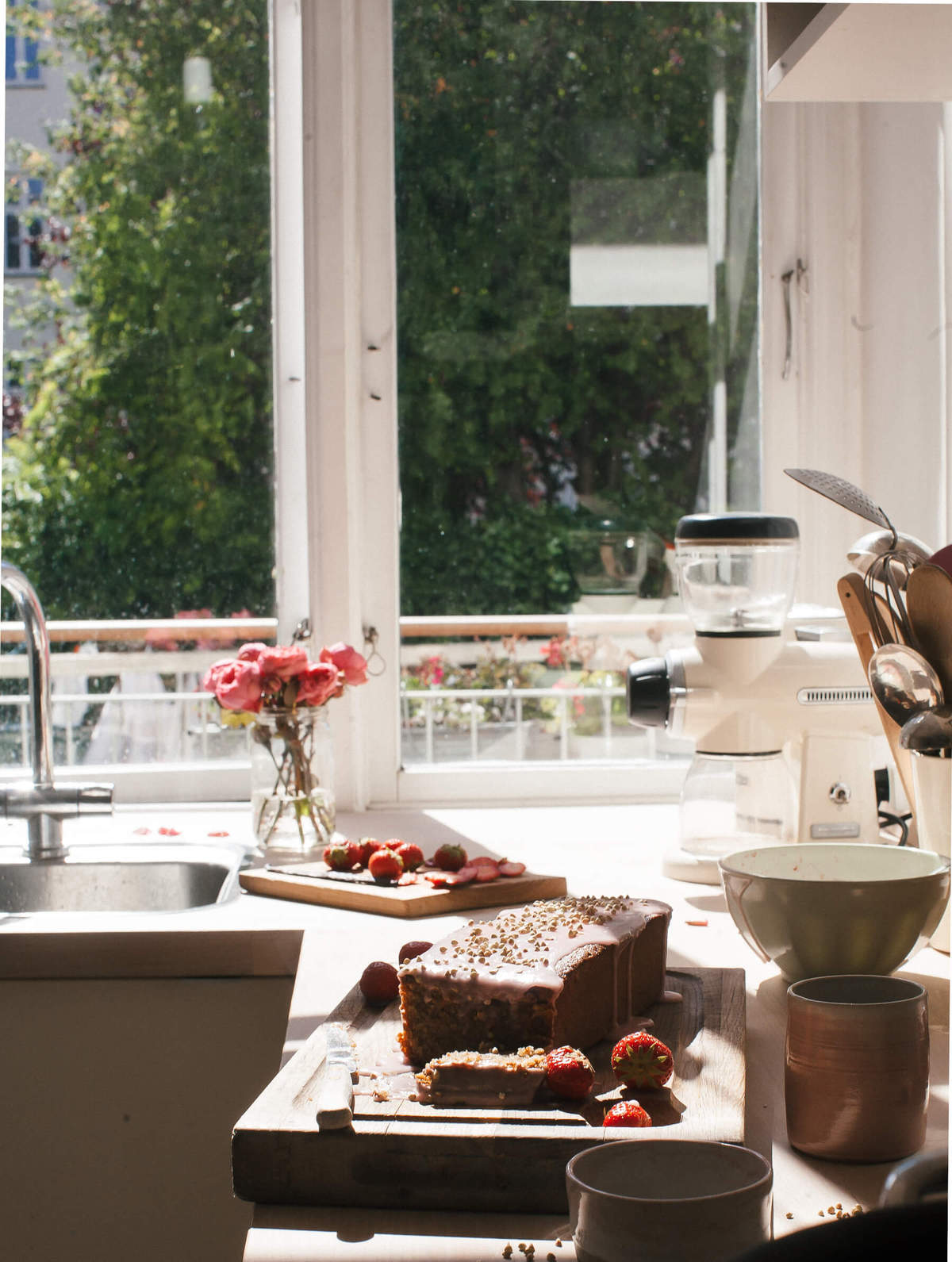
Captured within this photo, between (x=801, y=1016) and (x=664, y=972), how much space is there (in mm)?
402

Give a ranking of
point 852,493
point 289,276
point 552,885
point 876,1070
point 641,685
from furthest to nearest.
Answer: point 289,276
point 641,685
point 552,885
point 852,493
point 876,1070

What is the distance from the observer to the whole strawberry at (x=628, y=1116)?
2.75 feet

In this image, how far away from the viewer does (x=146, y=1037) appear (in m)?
1.51

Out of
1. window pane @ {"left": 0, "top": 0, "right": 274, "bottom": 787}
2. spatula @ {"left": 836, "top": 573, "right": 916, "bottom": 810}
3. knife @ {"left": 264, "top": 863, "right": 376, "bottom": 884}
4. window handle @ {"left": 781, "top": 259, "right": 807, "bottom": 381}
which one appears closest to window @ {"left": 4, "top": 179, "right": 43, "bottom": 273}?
window pane @ {"left": 0, "top": 0, "right": 274, "bottom": 787}

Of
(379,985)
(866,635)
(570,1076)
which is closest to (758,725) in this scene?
(866,635)

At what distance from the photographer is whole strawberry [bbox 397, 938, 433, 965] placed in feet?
3.76

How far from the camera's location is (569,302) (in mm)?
2195

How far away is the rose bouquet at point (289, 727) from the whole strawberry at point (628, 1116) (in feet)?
3.46

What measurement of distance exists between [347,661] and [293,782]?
195 mm

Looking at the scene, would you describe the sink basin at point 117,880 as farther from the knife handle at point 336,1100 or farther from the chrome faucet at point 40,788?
the knife handle at point 336,1100

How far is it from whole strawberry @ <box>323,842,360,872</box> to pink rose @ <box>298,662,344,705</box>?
248mm

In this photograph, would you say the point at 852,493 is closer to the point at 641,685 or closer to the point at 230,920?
the point at 641,685

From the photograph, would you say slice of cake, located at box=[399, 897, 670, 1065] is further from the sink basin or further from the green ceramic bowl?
the sink basin

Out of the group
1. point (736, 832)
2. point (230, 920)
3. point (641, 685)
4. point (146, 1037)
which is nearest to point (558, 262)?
point (641, 685)
